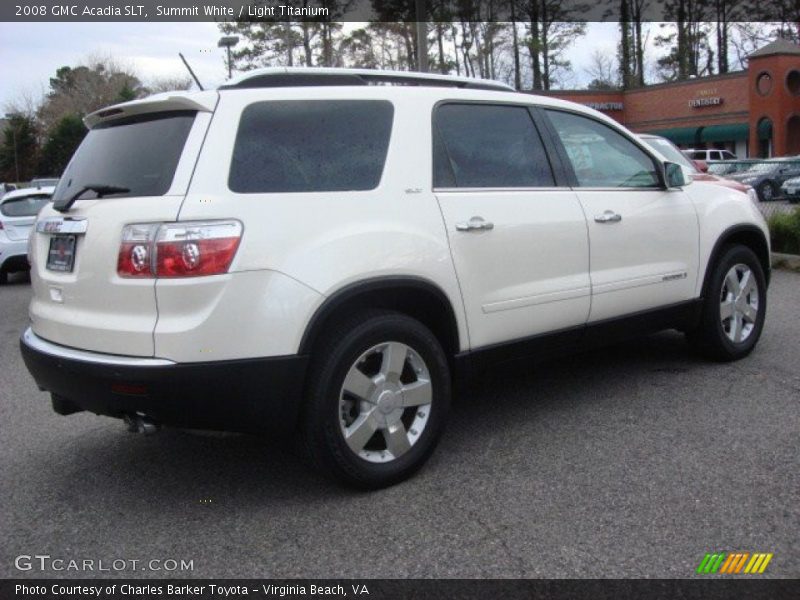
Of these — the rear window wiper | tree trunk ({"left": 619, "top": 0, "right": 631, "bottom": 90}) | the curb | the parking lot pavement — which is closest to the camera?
the parking lot pavement

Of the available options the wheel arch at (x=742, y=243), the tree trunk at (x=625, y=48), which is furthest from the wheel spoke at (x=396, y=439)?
the tree trunk at (x=625, y=48)

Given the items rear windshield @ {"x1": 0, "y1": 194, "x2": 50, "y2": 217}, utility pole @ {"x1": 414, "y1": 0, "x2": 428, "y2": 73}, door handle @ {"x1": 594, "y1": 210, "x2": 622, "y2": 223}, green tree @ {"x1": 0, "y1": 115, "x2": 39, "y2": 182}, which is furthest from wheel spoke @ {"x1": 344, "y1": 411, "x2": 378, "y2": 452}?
green tree @ {"x1": 0, "y1": 115, "x2": 39, "y2": 182}

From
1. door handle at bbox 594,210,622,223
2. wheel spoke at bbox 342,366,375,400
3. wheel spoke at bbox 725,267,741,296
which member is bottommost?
wheel spoke at bbox 342,366,375,400

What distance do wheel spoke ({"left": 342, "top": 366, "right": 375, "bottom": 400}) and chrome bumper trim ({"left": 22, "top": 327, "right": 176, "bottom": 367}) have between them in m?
0.77

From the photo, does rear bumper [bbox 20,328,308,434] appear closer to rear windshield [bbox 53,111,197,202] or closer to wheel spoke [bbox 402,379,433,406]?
wheel spoke [bbox 402,379,433,406]

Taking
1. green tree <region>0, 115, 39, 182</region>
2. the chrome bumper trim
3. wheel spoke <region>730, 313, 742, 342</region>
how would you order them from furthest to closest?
green tree <region>0, 115, 39, 182</region>
wheel spoke <region>730, 313, 742, 342</region>
the chrome bumper trim

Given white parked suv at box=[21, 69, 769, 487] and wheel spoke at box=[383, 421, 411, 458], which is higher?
white parked suv at box=[21, 69, 769, 487]

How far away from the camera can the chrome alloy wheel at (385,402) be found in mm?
3537

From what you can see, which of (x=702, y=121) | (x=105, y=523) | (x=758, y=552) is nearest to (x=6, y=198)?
(x=105, y=523)

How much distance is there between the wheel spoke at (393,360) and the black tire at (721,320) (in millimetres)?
2662

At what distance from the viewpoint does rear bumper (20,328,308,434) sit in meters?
3.15

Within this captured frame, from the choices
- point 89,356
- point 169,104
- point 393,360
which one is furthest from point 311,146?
point 89,356

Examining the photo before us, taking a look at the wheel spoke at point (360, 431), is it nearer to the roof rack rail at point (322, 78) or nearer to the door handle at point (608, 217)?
the roof rack rail at point (322, 78)

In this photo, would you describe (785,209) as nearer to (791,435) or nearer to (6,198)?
(791,435)
